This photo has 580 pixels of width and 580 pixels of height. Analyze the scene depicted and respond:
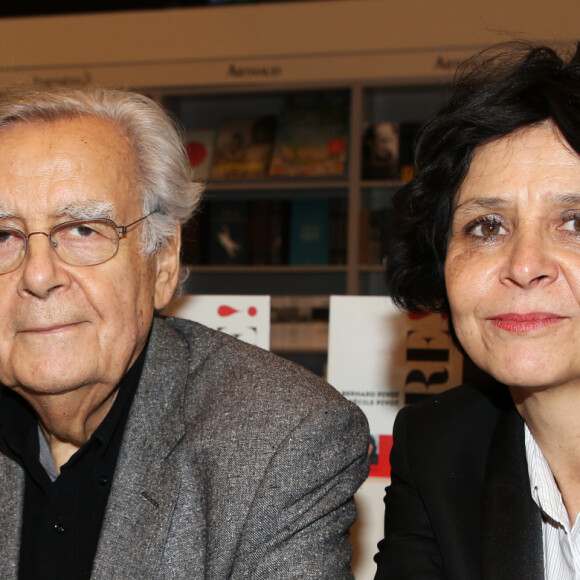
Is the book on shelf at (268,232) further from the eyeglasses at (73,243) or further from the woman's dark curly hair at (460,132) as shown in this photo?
the eyeglasses at (73,243)

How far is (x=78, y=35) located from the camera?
15.5ft

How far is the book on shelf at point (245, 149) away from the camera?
172 inches

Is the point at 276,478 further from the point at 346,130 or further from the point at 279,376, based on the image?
the point at 346,130

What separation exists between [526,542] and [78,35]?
4.30 metres

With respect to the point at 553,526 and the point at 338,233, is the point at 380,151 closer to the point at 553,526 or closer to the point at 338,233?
the point at 338,233

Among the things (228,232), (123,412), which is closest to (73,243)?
(123,412)

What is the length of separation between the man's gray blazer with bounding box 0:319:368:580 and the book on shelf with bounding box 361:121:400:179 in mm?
2748

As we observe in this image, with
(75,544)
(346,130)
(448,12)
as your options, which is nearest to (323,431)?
(75,544)

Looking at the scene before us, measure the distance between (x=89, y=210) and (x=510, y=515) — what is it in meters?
0.98

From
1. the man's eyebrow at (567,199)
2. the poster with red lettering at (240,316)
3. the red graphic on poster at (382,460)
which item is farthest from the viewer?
the poster with red lettering at (240,316)

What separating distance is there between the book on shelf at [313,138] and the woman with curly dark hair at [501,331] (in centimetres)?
263

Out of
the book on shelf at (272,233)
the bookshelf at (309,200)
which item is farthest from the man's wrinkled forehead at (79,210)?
the book on shelf at (272,233)

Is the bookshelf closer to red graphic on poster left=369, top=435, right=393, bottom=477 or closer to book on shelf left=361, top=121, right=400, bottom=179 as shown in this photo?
book on shelf left=361, top=121, right=400, bottom=179

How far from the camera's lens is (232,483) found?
4.59 ft
